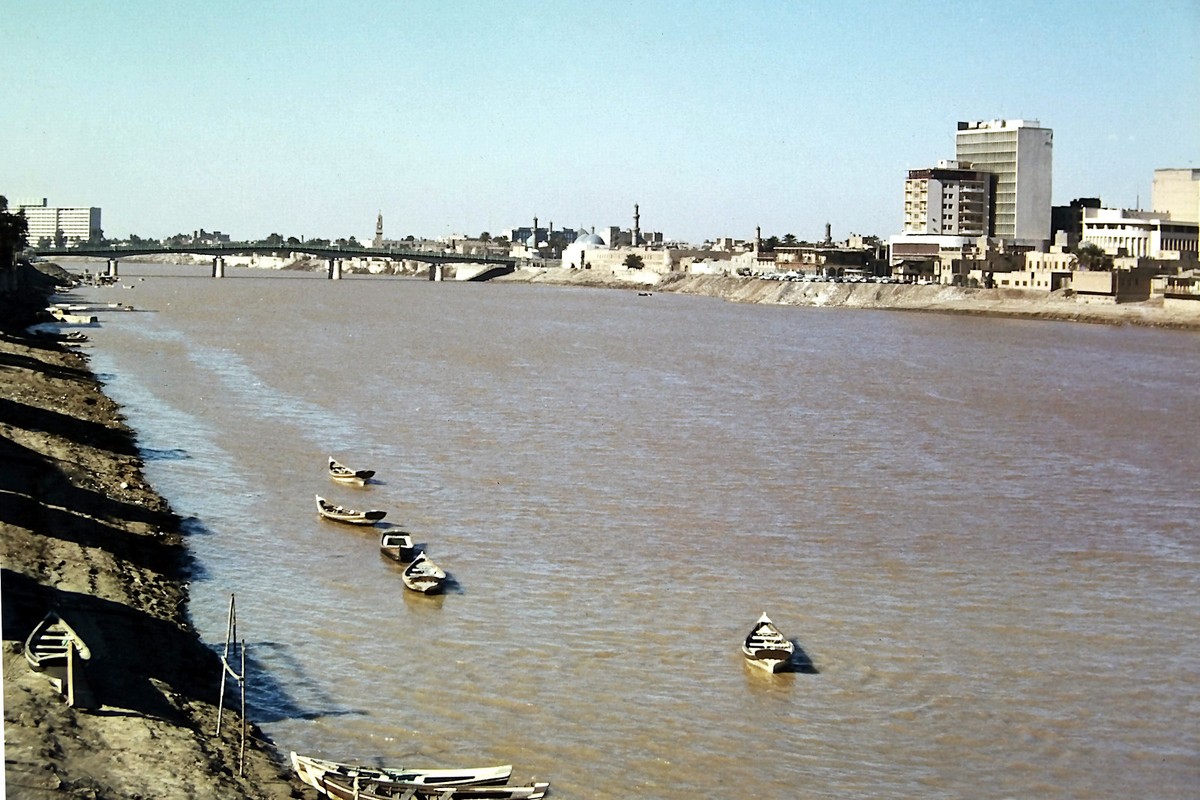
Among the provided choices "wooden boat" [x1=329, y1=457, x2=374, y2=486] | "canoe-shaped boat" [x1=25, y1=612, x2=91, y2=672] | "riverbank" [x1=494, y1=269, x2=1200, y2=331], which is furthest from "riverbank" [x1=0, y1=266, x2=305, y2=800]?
"riverbank" [x1=494, y1=269, x2=1200, y2=331]

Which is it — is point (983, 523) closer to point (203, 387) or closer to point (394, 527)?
point (394, 527)

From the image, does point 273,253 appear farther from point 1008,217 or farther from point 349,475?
point 349,475

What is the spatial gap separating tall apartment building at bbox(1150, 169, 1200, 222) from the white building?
6.72 feet

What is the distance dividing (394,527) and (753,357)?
29.5m

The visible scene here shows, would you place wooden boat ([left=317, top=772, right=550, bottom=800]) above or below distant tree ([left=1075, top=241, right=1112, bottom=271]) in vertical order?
below

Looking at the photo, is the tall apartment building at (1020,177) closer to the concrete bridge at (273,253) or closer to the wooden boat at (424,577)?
the concrete bridge at (273,253)

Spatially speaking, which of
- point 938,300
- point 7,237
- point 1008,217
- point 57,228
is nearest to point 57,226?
point 57,228

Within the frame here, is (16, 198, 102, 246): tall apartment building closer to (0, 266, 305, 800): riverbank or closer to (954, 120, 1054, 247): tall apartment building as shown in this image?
(0, 266, 305, 800): riverbank

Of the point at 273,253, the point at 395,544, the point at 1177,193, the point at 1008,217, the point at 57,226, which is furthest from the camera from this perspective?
the point at 273,253

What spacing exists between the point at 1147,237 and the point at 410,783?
91.9 m

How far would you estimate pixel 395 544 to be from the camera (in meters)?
14.9

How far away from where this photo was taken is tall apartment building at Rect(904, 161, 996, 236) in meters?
106

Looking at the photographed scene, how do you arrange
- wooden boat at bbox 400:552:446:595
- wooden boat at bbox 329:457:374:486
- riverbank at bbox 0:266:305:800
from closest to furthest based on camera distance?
riverbank at bbox 0:266:305:800, wooden boat at bbox 400:552:446:595, wooden boat at bbox 329:457:374:486

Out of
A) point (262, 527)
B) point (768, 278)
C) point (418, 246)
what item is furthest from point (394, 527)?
point (418, 246)
